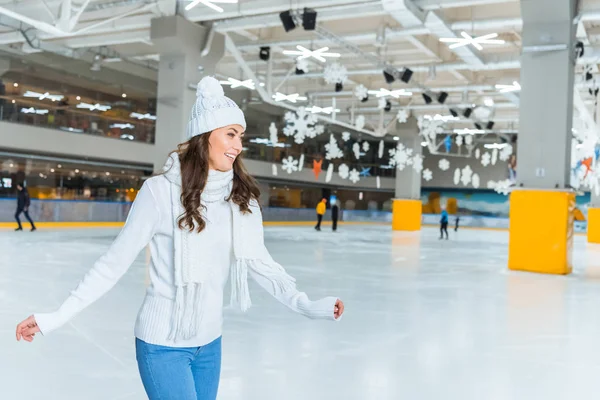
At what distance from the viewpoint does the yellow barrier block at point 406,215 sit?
98.6 feet

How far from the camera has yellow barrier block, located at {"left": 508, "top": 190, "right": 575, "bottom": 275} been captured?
10664 millimetres

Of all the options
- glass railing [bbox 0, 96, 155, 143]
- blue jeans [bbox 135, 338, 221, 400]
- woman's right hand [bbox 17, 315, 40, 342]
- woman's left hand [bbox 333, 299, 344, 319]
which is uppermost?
glass railing [bbox 0, 96, 155, 143]

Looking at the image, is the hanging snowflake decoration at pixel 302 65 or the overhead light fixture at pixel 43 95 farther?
the overhead light fixture at pixel 43 95

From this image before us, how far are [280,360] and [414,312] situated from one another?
2429 millimetres

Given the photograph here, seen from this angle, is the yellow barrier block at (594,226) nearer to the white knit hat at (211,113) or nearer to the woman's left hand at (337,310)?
the woman's left hand at (337,310)

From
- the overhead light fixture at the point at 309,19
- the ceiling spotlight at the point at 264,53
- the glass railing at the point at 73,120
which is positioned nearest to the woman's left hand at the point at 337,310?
the overhead light fixture at the point at 309,19

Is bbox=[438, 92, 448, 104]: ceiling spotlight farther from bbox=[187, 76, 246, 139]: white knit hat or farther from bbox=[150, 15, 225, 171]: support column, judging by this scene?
bbox=[187, 76, 246, 139]: white knit hat

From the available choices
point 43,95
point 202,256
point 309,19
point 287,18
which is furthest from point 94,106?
point 202,256

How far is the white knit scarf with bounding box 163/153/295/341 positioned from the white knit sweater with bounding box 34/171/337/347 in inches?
0.8

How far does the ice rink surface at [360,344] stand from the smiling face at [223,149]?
6.08ft

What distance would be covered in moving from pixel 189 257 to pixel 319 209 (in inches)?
962

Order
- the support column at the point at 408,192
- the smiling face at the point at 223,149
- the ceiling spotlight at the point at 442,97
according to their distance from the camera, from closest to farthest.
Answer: the smiling face at the point at 223,149, the ceiling spotlight at the point at 442,97, the support column at the point at 408,192

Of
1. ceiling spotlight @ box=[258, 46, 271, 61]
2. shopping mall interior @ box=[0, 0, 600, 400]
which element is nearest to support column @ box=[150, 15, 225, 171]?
shopping mall interior @ box=[0, 0, 600, 400]

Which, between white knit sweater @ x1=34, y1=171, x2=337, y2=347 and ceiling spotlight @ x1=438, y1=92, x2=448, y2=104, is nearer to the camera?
white knit sweater @ x1=34, y1=171, x2=337, y2=347
